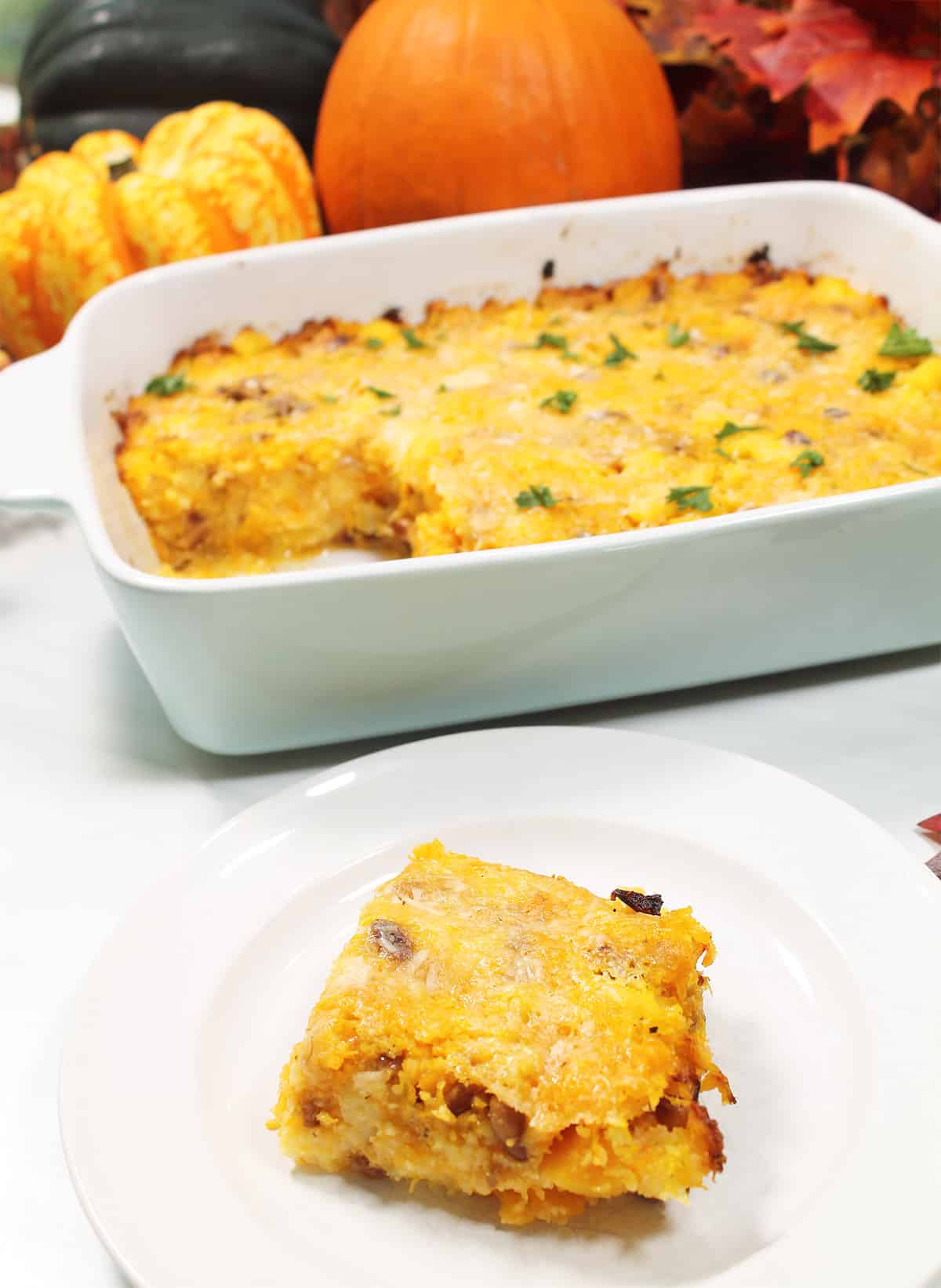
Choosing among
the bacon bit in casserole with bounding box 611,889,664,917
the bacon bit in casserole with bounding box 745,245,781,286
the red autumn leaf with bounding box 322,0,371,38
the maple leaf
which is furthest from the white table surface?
the red autumn leaf with bounding box 322,0,371,38

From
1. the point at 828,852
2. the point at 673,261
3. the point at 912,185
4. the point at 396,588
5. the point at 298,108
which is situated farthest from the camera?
the point at 298,108

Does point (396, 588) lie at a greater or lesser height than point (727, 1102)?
greater

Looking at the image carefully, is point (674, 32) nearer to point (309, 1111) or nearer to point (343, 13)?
point (343, 13)

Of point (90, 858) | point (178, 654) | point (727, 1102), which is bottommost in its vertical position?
point (90, 858)

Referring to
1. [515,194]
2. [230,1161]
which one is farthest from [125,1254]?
[515,194]

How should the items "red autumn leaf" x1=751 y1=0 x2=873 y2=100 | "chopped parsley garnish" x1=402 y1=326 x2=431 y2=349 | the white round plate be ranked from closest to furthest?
the white round plate < "chopped parsley garnish" x1=402 y1=326 x2=431 y2=349 < "red autumn leaf" x1=751 y1=0 x2=873 y2=100

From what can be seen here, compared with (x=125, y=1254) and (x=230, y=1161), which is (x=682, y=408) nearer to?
(x=230, y=1161)

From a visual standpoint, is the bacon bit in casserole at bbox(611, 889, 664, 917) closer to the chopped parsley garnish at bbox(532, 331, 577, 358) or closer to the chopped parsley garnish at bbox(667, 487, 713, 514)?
the chopped parsley garnish at bbox(667, 487, 713, 514)

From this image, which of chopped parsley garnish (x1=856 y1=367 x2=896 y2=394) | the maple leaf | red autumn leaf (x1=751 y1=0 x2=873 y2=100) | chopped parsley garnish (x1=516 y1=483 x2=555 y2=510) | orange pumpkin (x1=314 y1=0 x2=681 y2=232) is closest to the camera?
chopped parsley garnish (x1=516 y1=483 x2=555 y2=510)
